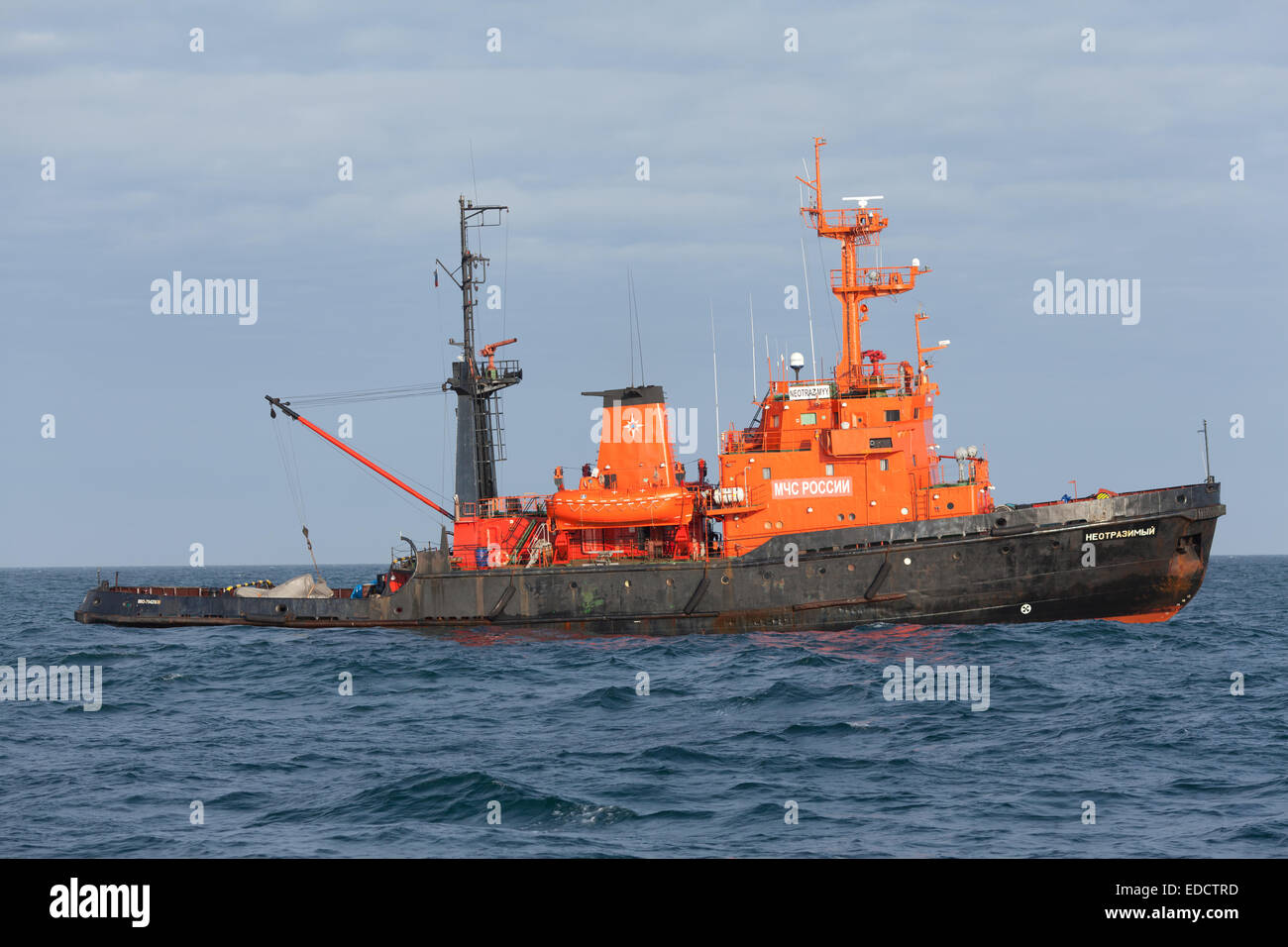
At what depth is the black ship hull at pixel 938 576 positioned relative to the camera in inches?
1346

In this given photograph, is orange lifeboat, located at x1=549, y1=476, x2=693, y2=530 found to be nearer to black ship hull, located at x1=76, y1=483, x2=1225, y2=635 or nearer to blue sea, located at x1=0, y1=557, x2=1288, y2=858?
black ship hull, located at x1=76, y1=483, x2=1225, y2=635

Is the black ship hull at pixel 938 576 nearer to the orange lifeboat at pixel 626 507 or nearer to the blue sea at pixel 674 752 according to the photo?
the blue sea at pixel 674 752

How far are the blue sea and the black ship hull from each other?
840mm

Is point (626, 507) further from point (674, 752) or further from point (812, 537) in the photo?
point (674, 752)

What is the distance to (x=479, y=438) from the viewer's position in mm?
42719

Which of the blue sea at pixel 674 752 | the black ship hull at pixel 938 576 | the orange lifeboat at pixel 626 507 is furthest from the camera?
the orange lifeboat at pixel 626 507

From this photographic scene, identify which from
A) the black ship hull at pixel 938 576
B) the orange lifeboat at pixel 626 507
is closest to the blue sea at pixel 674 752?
the black ship hull at pixel 938 576

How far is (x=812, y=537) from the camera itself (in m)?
35.1

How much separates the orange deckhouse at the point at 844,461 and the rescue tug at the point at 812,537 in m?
0.04

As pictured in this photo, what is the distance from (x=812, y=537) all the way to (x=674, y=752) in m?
15.6

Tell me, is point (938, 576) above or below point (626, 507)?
below

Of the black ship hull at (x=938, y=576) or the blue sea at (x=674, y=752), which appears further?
the black ship hull at (x=938, y=576)

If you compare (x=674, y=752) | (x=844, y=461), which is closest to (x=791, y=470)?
(x=844, y=461)
